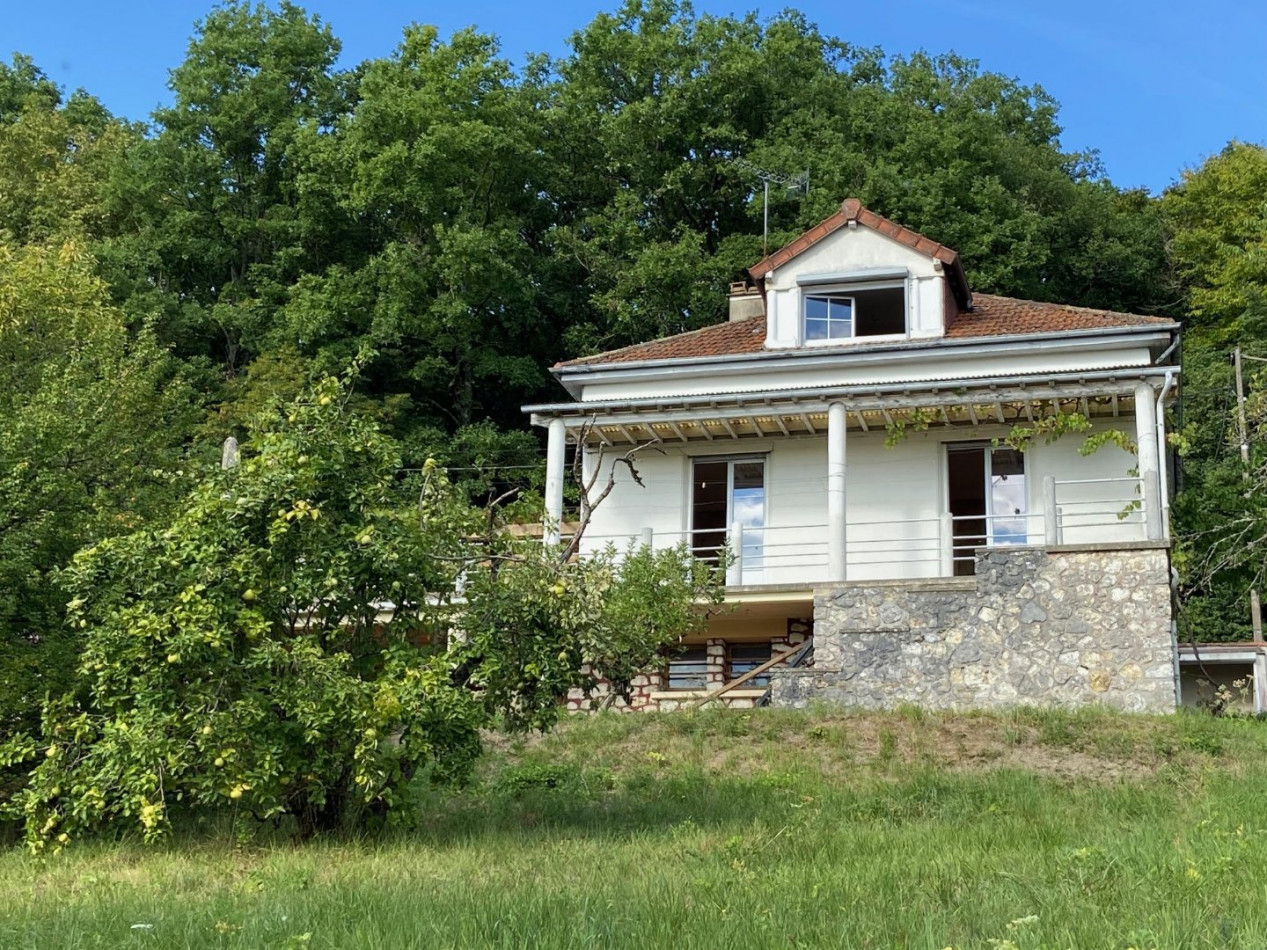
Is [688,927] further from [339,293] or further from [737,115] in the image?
[737,115]

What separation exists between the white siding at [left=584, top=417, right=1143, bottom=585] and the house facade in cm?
4

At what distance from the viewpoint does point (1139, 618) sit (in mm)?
17078

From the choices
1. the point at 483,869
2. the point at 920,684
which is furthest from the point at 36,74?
the point at 483,869

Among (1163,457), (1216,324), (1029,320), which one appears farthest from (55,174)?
(1216,324)

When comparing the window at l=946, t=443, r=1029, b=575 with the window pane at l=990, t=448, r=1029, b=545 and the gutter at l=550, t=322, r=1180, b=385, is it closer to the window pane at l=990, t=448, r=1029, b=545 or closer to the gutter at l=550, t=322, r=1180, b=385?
the window pane at l=990, t=448, r=1029, b=545

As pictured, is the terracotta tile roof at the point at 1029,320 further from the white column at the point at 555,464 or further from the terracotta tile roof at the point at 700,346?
the white column at the point at 555,464

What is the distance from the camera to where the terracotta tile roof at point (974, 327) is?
855 inches

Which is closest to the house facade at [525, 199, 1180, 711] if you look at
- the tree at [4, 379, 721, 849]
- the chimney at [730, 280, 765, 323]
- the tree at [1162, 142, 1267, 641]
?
the tree at [1162, 142, 1267, 641]

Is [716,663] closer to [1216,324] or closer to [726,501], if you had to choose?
[726,501]

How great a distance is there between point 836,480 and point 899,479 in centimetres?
223

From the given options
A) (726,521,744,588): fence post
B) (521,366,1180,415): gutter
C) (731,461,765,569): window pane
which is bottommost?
(726,521,744,588): fence post

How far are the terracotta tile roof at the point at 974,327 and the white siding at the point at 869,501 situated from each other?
1.64 metres

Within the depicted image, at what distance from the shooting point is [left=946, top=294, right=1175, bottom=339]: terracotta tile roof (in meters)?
21.5

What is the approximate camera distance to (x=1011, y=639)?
17.4 m
